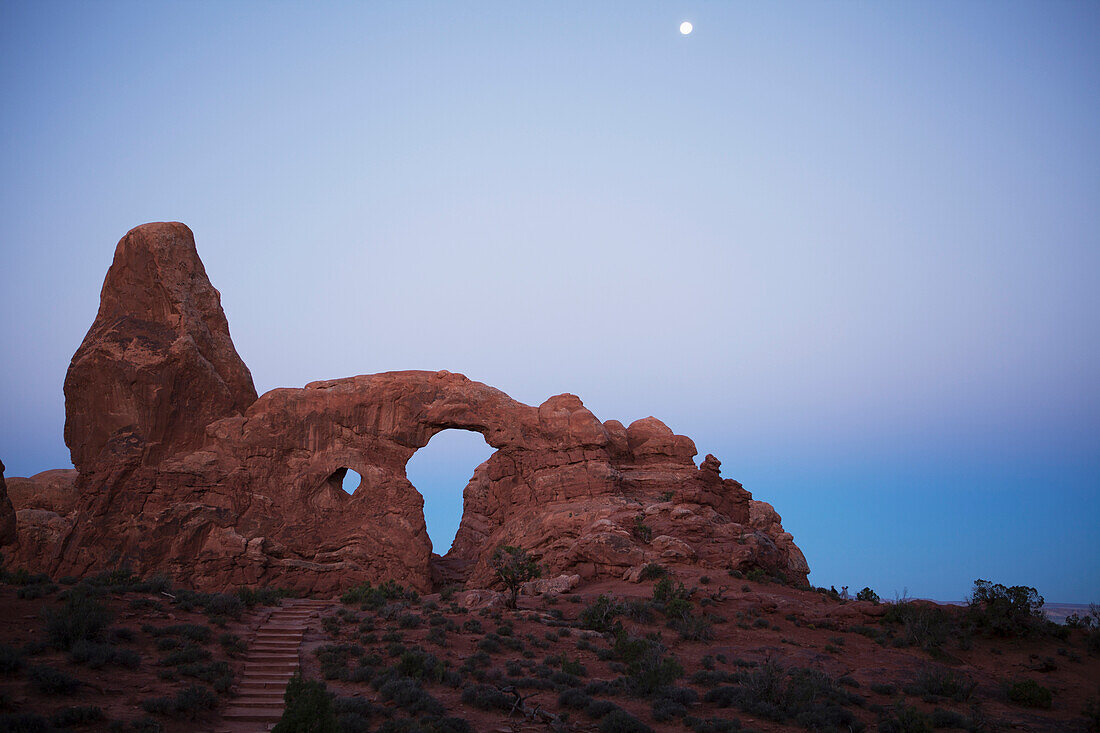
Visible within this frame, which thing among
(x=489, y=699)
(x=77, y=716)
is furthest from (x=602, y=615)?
(x=77, y=716)

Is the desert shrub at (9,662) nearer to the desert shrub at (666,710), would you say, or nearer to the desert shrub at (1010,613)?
the desert shrub at (666,710)

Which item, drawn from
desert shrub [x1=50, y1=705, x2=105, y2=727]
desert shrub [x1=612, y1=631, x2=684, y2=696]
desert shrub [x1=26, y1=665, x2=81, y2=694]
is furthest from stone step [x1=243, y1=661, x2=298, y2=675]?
desert shrub [x1=612, y1=631, x2=684, y2=696]

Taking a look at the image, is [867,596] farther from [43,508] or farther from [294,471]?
[43,508]

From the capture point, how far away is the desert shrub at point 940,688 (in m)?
17.4

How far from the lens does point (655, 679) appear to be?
16953 mm

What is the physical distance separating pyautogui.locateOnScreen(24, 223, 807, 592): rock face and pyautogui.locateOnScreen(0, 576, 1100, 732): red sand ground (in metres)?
5.67

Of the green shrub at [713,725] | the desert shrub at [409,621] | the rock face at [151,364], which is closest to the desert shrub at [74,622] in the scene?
the desert shrub at [409,621]

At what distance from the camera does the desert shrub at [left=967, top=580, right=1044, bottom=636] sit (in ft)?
74.6

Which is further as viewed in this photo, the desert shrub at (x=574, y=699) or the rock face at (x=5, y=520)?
the rock face at (x=5, y=520)

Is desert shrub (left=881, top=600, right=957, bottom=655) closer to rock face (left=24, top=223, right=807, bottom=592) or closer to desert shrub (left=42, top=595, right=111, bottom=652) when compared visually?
rock face (left=24, top=223, right=807, bottom=592)

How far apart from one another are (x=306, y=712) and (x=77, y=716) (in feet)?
16.1

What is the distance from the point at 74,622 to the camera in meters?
16.0

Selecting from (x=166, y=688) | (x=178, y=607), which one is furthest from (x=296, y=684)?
(x=178, y=607)

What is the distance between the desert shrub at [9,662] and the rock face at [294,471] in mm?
19487
